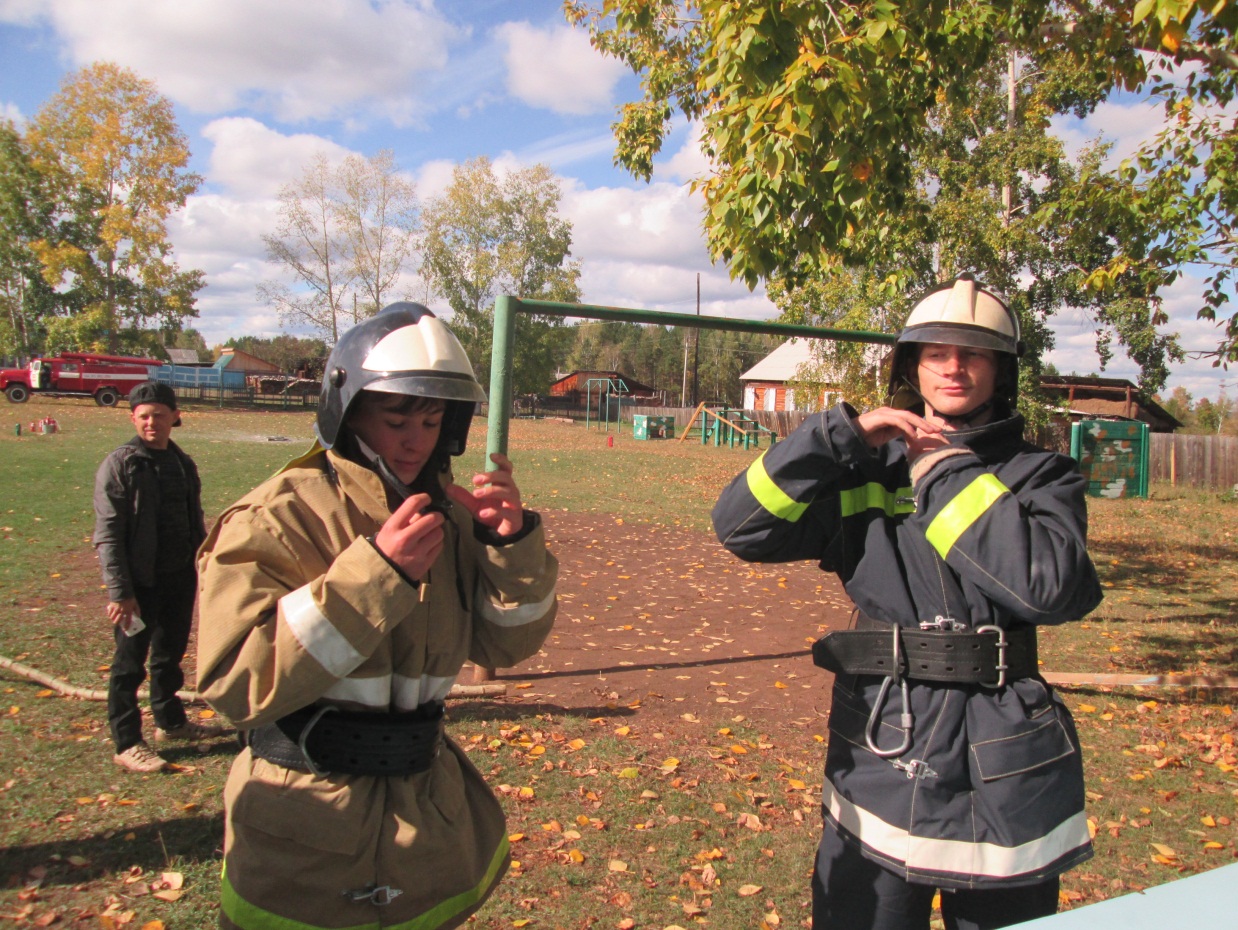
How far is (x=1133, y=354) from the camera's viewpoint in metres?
24.0

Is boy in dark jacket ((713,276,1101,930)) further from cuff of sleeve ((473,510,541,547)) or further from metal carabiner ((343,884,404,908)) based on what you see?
metal carabiner ((343,884,404,908))

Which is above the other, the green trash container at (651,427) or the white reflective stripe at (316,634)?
the green trash container at (651,427)

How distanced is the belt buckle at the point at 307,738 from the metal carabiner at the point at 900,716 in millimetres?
1267

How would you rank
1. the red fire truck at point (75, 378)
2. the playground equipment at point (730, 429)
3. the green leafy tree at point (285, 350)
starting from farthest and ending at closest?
the green leafy tree at point (285, 350) < the playground equipment at point (730, 429) < the red fire truck at point (75, 378)

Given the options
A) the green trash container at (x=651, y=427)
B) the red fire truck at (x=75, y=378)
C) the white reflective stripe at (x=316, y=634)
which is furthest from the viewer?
the green trash container at (x=651, y=427)

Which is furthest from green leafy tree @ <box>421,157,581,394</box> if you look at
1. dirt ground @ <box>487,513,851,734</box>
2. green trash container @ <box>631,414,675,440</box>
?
dirt ground @ <box>487,513,851,734</box>

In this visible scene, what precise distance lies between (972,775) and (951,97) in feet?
21.1

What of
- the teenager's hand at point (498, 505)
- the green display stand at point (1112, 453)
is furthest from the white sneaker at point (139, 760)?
the green display stand at point (1112, 453)

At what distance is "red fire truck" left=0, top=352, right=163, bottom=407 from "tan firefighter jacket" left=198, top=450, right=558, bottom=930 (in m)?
37.1

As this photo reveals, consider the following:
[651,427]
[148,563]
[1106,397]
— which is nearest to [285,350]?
[651,427]

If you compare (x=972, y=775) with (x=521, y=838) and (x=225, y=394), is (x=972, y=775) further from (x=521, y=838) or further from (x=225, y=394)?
(x=225, y=394)

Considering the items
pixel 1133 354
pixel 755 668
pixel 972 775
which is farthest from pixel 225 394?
pixel 972 775

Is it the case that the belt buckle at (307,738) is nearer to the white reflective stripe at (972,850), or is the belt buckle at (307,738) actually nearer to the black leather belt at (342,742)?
the black leather belt at (342,742)

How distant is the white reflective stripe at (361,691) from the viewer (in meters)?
1.75
